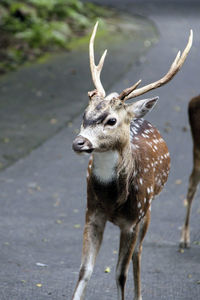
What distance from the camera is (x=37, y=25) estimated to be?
16.5 m

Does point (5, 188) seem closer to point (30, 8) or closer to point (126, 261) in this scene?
point (126, 261)

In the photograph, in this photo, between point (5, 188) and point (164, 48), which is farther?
point (164, 48)

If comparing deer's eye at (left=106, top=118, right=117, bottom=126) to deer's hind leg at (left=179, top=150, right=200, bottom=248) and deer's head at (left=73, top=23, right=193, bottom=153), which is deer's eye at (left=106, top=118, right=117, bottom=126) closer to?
deer's head at (left=73, top=23, right=193, bottom=153)

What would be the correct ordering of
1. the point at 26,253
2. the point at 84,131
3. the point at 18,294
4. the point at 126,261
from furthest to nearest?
the point at 26,253, the point at 18,294, the point at 126,261, the point at 84,131

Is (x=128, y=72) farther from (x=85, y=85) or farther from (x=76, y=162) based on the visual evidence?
(x=76, y=162)

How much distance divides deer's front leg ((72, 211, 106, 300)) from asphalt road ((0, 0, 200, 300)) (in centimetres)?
90

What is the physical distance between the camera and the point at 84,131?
4.34 m

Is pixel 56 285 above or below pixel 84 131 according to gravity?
below

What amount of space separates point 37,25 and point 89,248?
12.4m

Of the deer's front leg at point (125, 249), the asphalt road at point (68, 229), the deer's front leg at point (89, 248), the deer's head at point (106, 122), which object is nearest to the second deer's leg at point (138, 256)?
the asphalt road at point (68, 229)

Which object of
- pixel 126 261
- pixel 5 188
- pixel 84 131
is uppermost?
pixel 84 131

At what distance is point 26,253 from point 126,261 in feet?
6.36

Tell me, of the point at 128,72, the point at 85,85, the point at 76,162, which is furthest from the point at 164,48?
the point at 76,162

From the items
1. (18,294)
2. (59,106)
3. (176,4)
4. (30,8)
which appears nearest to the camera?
(18,294)
